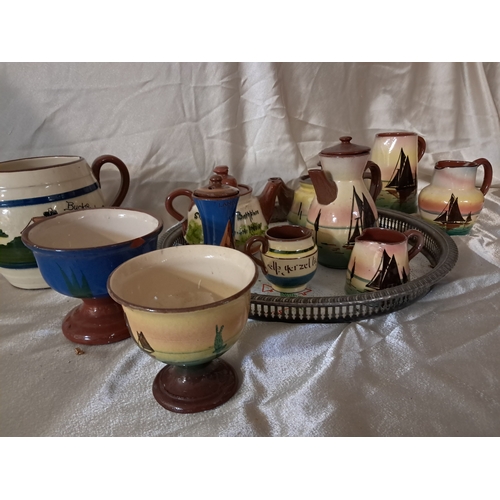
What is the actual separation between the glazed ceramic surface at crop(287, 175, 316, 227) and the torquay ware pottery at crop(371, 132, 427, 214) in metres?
0.17

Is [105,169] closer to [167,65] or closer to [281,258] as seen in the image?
[167,65]

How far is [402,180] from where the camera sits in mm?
909

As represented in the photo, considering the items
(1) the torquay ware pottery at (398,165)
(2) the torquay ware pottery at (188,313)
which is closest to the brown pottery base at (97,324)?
(2) the torquay ware pottery at (188,313)

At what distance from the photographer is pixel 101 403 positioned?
1.66ft

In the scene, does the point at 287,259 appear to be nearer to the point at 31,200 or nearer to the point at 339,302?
the point at 339,302

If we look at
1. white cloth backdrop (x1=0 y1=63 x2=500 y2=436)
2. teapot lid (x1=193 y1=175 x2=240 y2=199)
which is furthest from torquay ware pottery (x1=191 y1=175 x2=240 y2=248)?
white cloth backdrop (x1=0 y1=63 x2=500 y2=436)

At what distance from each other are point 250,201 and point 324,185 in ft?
0.40

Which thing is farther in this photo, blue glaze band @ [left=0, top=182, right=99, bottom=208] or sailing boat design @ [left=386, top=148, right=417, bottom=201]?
sailing boat design @ [left=386, top=148, right=417, bottom=201]

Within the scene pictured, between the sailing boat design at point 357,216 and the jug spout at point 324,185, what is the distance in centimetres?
3

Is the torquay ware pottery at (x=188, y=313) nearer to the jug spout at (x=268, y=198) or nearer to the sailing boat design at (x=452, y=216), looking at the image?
the jug spout at (x=268, y=198)

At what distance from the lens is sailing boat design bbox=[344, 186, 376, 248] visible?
2.30 feet

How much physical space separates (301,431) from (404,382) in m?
0.13

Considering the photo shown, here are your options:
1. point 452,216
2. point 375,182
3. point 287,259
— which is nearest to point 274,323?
point 287,259

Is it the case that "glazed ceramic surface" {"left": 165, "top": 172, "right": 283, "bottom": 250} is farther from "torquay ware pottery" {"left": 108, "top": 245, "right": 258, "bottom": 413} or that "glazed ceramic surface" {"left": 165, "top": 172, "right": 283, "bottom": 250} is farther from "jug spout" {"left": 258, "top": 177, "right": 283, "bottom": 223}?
"torquay ware pottery" {"left": 108, "top": 245, "right": 258, "bottom": 413}
